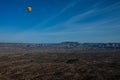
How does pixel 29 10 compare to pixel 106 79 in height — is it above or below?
above

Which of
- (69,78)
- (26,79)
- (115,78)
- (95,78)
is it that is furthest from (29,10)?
(115,78)

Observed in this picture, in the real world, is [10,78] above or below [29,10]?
below

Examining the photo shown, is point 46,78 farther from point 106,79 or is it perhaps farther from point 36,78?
point 106,79

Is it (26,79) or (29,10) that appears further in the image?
(26,79)

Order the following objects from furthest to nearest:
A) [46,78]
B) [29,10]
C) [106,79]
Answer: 1. [46,78]
2. [106,79]
3. [29,10]

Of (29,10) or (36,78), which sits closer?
(29,10)

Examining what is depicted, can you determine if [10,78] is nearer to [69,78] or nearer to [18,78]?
[18,78]

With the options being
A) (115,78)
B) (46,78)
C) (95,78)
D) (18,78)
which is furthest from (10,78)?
(115,78)

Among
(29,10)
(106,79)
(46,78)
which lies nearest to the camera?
(29,10)
